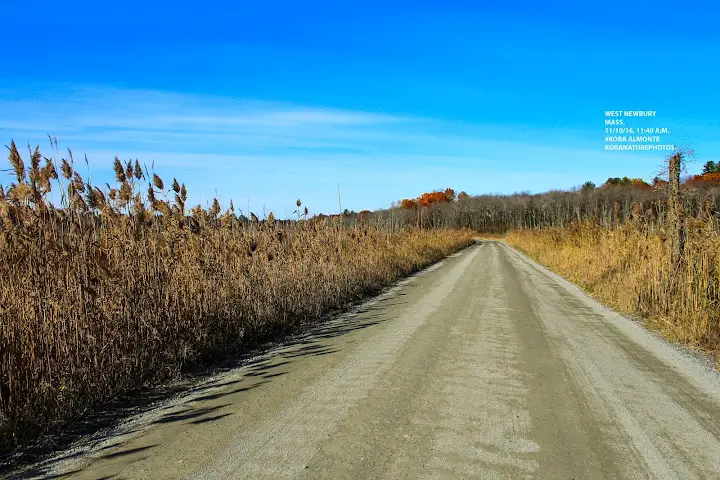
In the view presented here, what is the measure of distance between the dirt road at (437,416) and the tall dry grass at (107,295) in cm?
74

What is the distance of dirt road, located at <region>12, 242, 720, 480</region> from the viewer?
3172 millimetres

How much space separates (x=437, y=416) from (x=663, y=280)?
6.81 meters

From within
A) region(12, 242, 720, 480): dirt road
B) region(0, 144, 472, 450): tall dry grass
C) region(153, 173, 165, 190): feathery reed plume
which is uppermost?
region(153, 173, 165, 190): feathery reed plume

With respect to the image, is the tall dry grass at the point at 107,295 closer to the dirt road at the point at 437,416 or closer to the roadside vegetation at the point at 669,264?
the dirt road at the point at 437,416

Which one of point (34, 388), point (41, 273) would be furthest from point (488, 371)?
point (41, 273)

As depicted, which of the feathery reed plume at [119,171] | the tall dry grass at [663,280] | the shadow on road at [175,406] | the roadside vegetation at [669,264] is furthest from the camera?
the roadside vegetation at [669,264]

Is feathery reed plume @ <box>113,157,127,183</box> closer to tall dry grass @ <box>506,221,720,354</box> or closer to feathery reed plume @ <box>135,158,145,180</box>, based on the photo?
feathery reed plume @ <box>135,158,145,180</box>

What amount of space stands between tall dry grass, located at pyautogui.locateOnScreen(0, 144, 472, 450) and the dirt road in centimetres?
74

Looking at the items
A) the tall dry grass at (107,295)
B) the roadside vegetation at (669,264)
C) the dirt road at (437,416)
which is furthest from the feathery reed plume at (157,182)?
the roadside vegetation at (669,264)

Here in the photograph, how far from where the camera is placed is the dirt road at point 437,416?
10.4 ft

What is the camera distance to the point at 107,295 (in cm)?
509

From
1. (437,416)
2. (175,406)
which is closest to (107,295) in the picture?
(175,406)

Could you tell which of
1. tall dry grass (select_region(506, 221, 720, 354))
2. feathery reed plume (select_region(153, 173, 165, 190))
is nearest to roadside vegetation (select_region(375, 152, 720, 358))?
tall dry grass (select_region(506, 221, 720, 354))

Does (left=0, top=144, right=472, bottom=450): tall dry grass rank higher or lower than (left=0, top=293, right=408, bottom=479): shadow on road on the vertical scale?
higher
